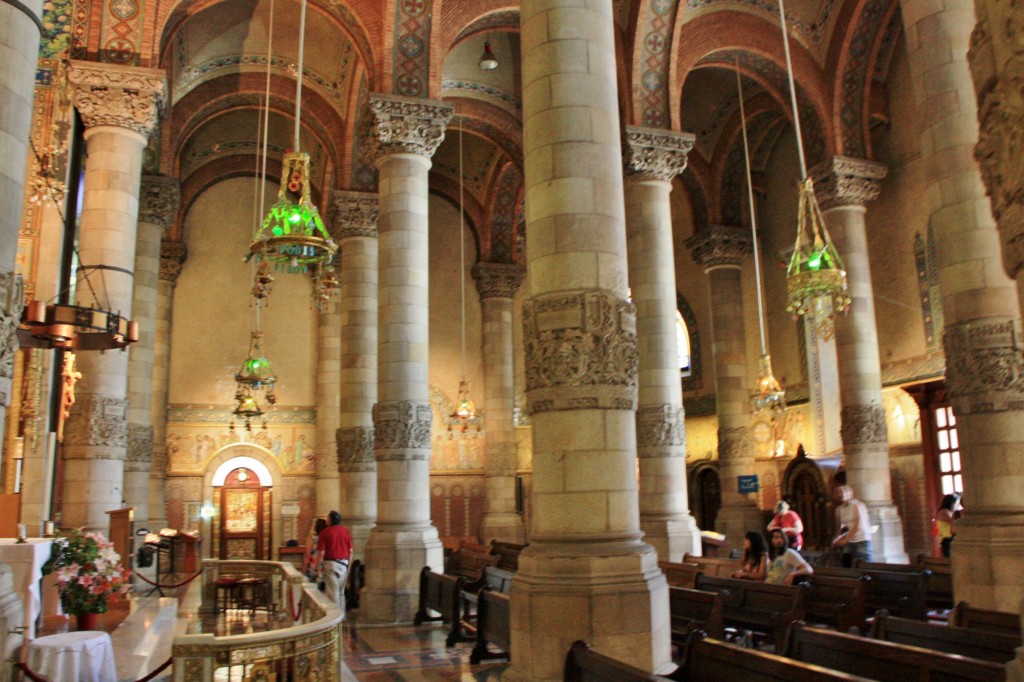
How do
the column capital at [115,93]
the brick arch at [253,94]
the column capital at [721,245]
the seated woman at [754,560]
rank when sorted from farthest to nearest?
the column capital at [721,245]
the brick arch at [253,94]
the column capital at [115,93]
the seated woman at [754,560]

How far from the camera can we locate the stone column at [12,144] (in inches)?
218

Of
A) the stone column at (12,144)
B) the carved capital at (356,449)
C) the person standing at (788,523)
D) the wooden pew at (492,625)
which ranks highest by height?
the stone column at (12,144)

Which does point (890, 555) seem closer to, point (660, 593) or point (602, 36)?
point (660, 593)

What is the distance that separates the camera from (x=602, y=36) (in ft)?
22.6

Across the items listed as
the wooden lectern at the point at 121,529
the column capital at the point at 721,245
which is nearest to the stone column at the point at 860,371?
the column capital at the point at 721,245

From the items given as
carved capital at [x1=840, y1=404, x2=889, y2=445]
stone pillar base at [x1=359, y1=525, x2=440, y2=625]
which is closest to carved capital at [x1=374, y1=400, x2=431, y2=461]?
stone pillar base at [x1=359, y1=525, x2=440, y2=625]

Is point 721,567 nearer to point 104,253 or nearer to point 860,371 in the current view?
point 860,371

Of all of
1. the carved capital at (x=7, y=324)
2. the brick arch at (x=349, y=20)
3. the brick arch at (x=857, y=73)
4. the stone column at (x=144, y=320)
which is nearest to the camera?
the carved capital at (x=7, y=324)

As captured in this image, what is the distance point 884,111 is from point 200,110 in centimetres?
1417

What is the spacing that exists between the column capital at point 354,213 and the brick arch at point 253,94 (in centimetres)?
145

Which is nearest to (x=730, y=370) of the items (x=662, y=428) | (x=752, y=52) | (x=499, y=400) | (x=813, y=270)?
(x=499, y=400)

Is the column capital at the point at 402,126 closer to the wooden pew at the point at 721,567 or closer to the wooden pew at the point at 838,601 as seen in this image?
the wooden pew at the point at 721,567

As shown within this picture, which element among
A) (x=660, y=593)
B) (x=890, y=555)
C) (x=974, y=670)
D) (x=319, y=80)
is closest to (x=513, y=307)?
(x=319, y=80)

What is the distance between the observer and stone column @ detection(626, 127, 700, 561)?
1273cm
